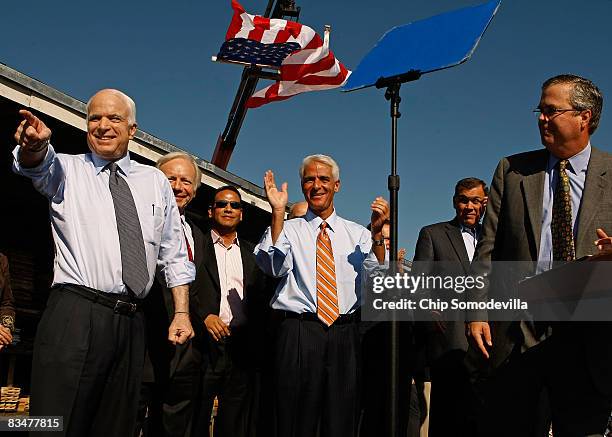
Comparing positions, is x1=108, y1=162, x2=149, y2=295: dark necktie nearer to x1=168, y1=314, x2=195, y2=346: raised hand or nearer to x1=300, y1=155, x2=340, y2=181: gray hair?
x1=168, y1=314, x2=195, y2=346: raised hand

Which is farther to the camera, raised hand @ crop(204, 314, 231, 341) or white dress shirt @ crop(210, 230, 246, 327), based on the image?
white dress shirt @ crop(210, 230, 246, 327)

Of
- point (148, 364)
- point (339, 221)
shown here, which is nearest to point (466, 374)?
point (339, 221)

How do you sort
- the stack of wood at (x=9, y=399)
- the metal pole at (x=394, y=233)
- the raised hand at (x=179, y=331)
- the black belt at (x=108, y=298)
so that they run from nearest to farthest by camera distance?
the black belt at (x=108, y=298), the raised hand at (x=179, y=331), the metal pole at (x=394, y=233), the stack of wood at (x=9, y=399)

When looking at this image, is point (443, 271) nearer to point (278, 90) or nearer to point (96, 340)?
point (96, 340)

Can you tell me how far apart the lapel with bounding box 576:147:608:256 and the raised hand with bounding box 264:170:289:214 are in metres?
2.12

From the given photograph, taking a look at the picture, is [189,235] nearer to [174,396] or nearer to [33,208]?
[174,396]

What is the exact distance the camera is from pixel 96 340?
3543mm

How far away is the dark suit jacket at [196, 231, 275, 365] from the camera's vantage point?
5.54m

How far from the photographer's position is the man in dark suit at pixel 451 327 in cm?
586

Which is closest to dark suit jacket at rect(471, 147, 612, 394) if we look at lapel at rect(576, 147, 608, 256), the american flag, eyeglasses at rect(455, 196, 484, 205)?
lapel at rect(576, 147, 608, 256)

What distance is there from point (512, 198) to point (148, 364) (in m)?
2.63

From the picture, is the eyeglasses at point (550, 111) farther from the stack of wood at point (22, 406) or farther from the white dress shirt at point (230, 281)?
the stack of wood at point (22, 406)

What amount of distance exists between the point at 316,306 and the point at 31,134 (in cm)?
250

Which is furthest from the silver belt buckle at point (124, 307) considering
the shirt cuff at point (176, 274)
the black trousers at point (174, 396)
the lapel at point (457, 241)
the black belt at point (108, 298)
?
the lapel at point (457, 241)
